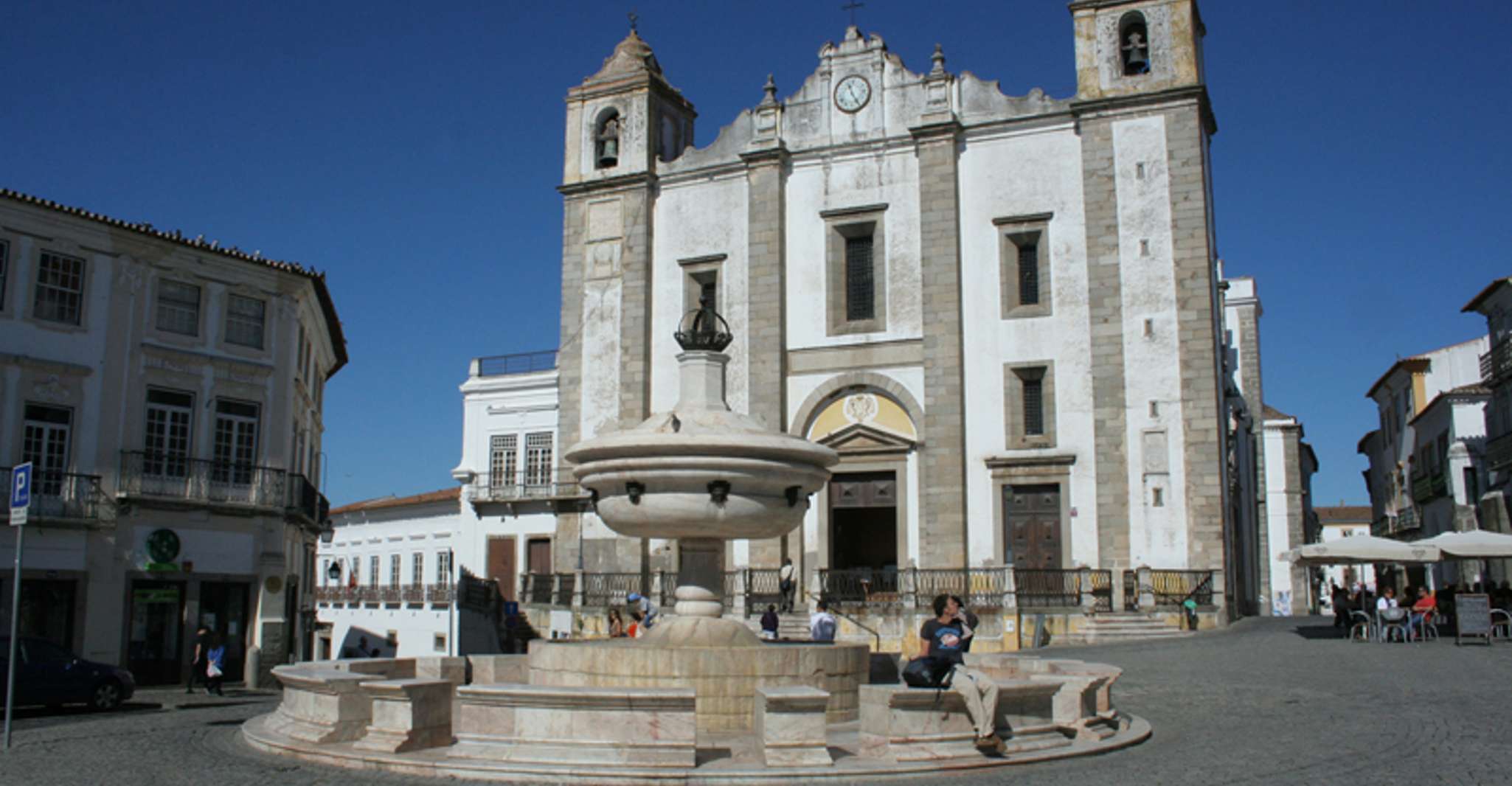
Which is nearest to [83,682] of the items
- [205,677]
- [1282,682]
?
[205,677]

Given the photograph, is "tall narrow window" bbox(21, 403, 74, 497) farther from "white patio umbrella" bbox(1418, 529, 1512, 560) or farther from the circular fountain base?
"white patio umbrella" bbox(1418, 529, 1512, 560)

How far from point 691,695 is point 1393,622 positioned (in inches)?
661

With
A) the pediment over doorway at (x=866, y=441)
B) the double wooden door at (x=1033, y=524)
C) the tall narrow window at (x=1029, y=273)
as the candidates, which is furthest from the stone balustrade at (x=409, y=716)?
the tall narrow window at (x=1029, y=273)

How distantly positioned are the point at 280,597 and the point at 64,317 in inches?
251

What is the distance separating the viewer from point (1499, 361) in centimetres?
3519

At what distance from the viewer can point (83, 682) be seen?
16.1 meters

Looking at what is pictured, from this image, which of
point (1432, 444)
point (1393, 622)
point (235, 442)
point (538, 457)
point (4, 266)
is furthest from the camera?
point (1432, 444)

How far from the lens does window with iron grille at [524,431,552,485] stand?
123ft

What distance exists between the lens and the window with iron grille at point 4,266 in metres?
21.8

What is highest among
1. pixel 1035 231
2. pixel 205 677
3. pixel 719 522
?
pixel 1035 231

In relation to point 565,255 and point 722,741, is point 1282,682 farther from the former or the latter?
point 565,255

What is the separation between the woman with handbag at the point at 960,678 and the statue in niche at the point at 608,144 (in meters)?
26.7

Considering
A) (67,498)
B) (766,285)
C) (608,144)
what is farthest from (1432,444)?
(67,498)

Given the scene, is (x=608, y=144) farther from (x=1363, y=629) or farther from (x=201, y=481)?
(x=1363, y=629)
